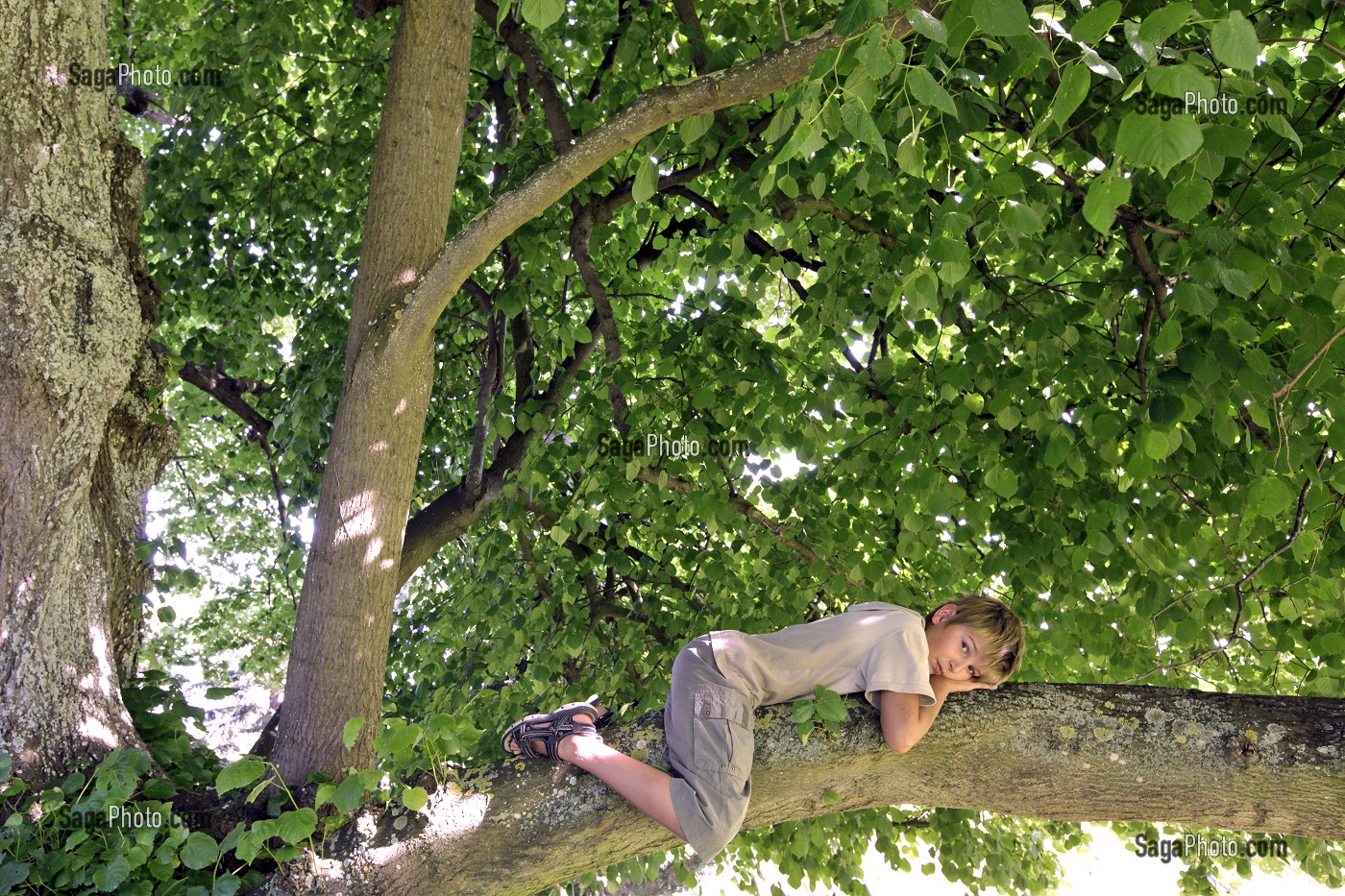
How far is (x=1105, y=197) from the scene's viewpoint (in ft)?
6.49

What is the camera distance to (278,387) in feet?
24.7

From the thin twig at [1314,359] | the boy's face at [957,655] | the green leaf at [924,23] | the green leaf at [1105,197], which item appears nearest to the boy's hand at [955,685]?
the boy's face at [957,655]

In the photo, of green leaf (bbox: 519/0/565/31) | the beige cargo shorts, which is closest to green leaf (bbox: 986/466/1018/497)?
the beige cargo shorts

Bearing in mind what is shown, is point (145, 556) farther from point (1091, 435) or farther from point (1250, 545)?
point (1250, 545)

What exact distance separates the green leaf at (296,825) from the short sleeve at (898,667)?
164cm

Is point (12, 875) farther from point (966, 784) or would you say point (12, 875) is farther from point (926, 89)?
point (926, 89)

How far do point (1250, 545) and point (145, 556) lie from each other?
466 centimetres

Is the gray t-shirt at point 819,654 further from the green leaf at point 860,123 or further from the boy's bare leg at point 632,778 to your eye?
the green leaf at point 860,123

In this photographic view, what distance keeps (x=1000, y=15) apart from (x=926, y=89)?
20 centimetres

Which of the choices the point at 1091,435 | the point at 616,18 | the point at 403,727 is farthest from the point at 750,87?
the point at 616,18

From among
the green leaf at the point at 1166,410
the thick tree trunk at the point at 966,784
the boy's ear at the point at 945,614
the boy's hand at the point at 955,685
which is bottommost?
the thick tree trunk at the point at 966,784

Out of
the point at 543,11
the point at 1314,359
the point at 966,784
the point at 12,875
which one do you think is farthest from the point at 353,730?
the point at 1314,359

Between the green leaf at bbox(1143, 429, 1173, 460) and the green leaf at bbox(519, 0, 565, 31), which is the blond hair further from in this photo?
the green leaf at bbox(519, 0, 565, 31)

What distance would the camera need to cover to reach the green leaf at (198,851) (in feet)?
9.13
